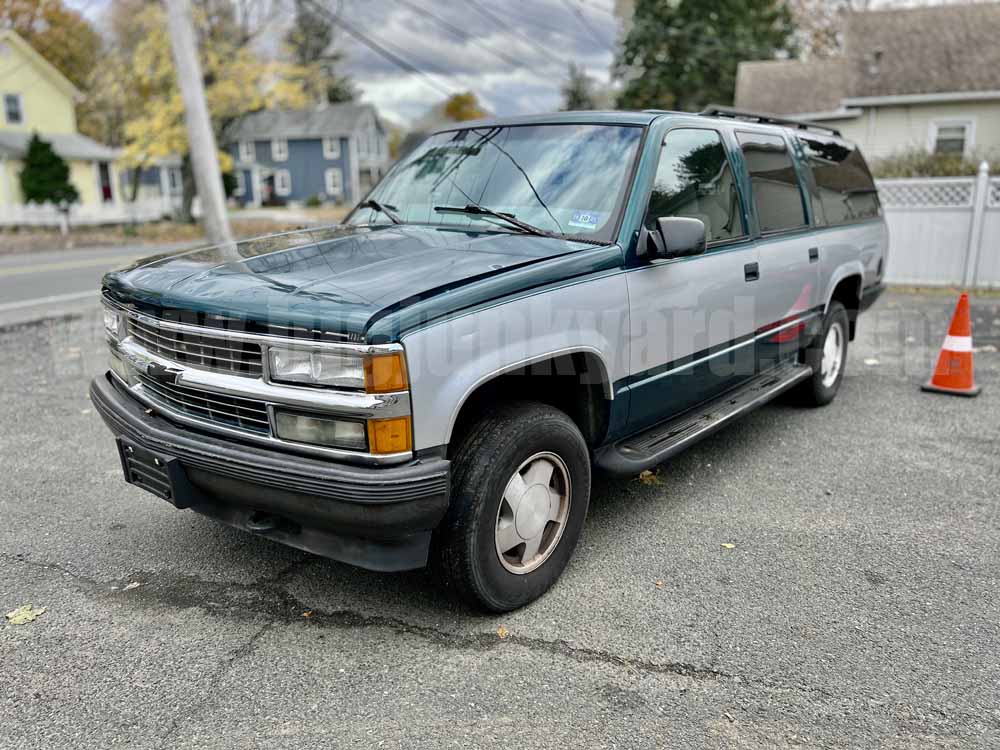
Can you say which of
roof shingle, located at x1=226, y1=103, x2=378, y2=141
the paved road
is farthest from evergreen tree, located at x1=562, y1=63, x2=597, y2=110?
the paved road

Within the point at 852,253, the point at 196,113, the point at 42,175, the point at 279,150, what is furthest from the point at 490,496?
the point at 279,150

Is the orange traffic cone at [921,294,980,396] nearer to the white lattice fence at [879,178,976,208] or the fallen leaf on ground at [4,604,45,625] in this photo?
the fallen leaf on ground at [4,604,45,625]

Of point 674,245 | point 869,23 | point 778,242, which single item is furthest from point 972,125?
point 674,245

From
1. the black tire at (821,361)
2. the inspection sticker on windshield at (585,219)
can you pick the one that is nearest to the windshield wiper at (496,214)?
the inspection sticker on windshield at (585,219)

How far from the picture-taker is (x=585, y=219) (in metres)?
3.68

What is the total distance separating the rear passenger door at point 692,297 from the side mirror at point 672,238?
0.10 meters

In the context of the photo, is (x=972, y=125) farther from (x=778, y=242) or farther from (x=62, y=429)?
(x=62, y=429)

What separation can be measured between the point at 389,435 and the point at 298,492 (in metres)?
0.39

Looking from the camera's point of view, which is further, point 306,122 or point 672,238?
point 306,122

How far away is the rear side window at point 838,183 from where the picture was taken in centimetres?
559

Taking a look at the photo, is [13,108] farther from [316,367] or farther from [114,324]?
[316,367]

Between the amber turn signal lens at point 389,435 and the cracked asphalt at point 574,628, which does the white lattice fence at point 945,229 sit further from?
the amber turn signal lens at point 389,435

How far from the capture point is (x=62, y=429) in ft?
18.4

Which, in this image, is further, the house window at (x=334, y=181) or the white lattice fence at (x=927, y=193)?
the house window at (x=334, y=181)
